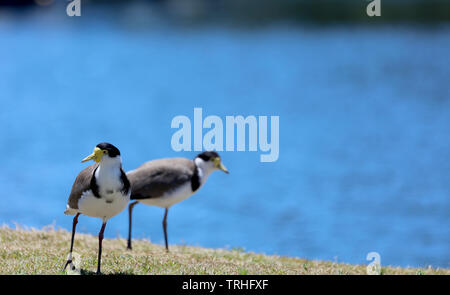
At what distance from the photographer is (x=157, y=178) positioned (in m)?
12.3

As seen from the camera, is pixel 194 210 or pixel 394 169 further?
pixel 394 169

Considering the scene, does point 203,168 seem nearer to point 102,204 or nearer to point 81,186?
point 81,186

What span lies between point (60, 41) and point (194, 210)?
43.7 m

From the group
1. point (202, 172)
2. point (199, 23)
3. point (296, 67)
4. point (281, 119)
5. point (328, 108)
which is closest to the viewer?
point (202, 172)

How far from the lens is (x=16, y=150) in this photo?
31.3 metres

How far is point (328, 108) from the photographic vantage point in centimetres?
3719

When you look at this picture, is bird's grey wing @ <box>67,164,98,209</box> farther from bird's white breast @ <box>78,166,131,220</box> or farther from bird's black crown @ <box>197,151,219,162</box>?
bird's black crown @ <box>197,151,219,162</box>

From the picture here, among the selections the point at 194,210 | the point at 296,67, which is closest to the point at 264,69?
the point at 296,67

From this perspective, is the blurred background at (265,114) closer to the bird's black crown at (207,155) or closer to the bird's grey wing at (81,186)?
the bird's black crown at (207,155)

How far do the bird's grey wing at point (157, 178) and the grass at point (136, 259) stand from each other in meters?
0.99

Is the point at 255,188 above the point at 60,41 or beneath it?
beneath
